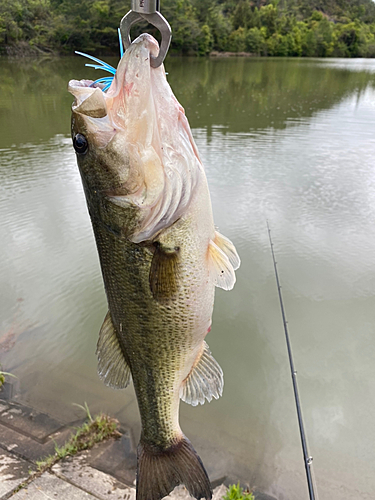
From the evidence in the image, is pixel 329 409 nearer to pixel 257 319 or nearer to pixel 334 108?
pixel 257 319

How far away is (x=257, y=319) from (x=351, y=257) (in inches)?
86.8

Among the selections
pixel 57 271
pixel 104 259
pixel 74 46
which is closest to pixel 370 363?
pixel 104 259

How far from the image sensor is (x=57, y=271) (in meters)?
5.19

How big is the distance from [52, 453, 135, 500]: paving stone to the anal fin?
3.39ft

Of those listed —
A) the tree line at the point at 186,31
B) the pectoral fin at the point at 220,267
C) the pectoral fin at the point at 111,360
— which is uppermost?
the tree line at the point at 186,31

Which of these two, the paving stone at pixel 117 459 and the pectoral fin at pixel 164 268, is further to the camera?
the paving stone at pixel 117 459

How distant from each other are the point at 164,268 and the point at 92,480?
178 centimetres

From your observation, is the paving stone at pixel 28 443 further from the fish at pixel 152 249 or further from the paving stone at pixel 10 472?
the fish at pixel 152 249

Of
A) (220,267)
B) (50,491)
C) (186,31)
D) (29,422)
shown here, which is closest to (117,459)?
(50,491)

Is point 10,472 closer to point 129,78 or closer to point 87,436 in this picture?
point 87,436

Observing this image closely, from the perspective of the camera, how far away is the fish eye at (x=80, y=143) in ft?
4.06

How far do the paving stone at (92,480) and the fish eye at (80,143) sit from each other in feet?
6.77

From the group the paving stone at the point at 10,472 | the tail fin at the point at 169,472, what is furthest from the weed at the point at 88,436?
the tail fin at the point at 169,472

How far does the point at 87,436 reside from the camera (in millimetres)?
2795
